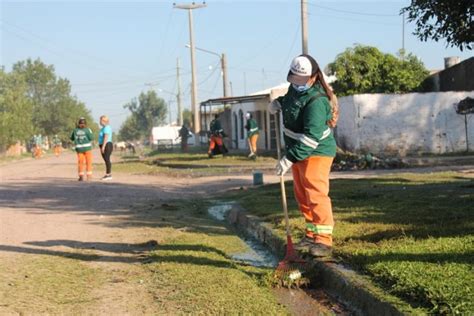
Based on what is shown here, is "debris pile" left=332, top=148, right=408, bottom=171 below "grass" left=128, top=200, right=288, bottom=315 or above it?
above

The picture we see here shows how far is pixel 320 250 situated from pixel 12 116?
54.6 m

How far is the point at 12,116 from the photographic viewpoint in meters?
55.6

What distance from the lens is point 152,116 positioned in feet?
436

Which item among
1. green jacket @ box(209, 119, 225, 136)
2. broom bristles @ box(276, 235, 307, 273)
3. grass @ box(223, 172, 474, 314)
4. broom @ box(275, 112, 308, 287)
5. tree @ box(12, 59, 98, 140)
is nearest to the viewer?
grass @ box(223, 172, 474, 314)

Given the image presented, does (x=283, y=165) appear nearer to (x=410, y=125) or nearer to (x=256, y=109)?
(x=410, y=125)

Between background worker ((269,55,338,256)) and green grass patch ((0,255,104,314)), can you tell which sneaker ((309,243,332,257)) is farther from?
green grass patch ((0,255,104,314))

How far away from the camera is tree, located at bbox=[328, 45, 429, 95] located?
966 inches

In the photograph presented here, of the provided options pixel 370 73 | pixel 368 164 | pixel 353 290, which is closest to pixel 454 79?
pixel 370 73

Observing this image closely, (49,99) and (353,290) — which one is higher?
(49,99)

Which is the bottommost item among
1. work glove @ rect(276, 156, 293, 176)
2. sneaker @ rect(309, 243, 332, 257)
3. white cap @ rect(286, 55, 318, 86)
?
sneaker @ rect(309, 243, 332, 257)

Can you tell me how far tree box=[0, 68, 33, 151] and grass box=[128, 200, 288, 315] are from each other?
160 feet

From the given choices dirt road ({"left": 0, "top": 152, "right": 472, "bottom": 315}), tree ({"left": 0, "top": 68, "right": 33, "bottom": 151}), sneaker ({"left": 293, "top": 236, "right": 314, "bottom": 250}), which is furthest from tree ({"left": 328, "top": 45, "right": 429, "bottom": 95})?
tree ({"left": 0, "top": 68, "right": 33, "bottom": 151})

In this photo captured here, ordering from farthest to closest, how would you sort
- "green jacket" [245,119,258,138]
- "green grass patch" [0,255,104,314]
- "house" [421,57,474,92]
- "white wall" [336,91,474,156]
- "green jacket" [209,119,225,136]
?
"green jacket" [209,119,225,136] → "green jacket" [245,119,258,138] → "house" [421,57,474,92] → "white wall" [336,91,474,156] → "green grass patch" [0,255,104,314]

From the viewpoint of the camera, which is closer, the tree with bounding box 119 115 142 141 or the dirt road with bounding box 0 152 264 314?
the dirt road with bounding box 0 152 264 314
